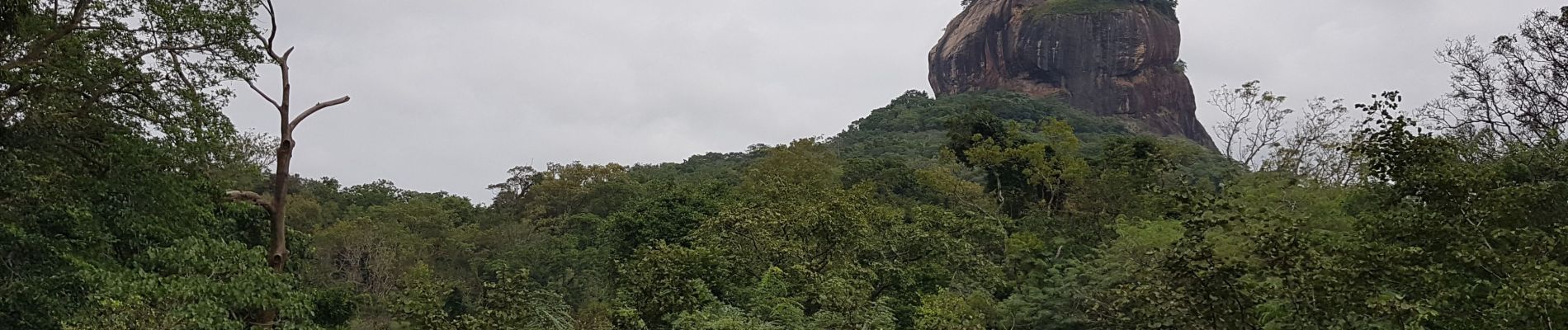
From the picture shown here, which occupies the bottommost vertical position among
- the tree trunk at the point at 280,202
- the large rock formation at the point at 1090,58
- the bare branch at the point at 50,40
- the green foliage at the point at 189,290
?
the green foliage at the point at 189,290

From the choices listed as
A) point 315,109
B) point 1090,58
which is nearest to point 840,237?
point 315,109

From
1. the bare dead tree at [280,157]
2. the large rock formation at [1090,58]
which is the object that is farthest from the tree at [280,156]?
the large rock formation at [1090,58]

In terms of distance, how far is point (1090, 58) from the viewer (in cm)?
6725

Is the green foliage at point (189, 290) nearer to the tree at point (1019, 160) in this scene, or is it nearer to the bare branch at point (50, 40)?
the bare branch at point (50, 40)

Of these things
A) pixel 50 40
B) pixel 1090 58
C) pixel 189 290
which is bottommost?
pixel 189 290

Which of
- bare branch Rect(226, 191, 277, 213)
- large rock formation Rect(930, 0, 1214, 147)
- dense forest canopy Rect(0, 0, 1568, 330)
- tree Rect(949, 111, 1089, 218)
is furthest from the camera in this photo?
large rock formation Rect(930, 0, 1214, 147)

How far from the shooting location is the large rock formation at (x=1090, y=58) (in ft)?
219

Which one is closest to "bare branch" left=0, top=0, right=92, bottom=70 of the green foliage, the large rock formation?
the green foliage

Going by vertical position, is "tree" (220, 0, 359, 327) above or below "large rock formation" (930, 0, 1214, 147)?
below

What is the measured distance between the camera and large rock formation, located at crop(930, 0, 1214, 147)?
6688 centimetres

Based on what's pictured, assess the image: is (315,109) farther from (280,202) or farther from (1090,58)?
(1090,58)

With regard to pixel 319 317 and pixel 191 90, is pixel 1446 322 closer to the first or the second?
pixel 191 90

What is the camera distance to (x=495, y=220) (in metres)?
32.7

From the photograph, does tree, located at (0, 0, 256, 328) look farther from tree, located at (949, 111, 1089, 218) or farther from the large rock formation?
the large rock formation
